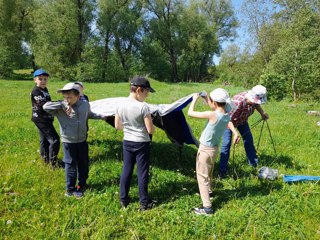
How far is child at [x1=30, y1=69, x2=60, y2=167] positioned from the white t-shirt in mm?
1906

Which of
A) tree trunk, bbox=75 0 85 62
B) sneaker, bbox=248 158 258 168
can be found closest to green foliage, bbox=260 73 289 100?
sneaker, bbox=248 158 258 168

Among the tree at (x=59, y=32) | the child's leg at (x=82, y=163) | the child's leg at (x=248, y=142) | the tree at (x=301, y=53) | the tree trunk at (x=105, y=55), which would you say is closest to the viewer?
the child's leg at (x=82, y=163)

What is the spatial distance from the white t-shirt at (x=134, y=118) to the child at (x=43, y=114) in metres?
1.91

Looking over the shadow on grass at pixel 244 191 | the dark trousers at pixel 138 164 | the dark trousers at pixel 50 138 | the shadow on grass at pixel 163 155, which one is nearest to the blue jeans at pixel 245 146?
the shadow on grass at pixel 244 191

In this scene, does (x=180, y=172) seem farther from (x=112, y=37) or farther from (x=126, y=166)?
(x=112, y=37)

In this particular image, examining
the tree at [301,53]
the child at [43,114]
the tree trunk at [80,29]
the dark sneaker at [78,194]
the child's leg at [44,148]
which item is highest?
the tree trunk at [80,29]

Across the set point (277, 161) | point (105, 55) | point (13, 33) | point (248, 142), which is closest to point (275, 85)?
point (277, 161)

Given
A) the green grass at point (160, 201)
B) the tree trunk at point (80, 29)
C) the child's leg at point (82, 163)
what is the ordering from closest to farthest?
the green grass at point (160, 201) < the child's leg at point (82, 163) < the tree trunk at point (80, 29)

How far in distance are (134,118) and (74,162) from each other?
1353 mm

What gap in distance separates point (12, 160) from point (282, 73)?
16866 millimetres

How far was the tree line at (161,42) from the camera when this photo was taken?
17188mm

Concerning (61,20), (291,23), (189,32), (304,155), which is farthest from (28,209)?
(189,32)

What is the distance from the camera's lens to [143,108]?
161 inches

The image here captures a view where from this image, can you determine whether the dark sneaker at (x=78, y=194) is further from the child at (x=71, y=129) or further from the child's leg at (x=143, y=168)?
the child's leg at (x=143, y=168)
